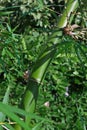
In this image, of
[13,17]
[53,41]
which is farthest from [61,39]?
[13,17]

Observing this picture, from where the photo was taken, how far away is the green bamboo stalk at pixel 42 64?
100 centimetres

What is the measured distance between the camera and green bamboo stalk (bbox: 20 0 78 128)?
100 centimetres

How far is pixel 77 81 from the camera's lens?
368 cm

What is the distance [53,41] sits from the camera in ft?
3.27

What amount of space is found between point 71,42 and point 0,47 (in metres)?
0.37

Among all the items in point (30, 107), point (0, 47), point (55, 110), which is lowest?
point (55, 110)

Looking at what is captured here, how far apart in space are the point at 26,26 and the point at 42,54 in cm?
347

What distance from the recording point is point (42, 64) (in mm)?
1009

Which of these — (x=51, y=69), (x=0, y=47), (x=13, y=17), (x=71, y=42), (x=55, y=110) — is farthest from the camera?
(x=13, y=17)

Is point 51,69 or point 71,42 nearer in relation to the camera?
point 71,42

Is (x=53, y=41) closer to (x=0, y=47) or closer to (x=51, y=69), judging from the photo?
(x=0, y=47)

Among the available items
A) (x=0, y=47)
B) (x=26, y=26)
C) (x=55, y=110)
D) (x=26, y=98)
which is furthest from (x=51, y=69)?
(x=26, y=98)

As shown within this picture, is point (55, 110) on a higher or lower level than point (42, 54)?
lower

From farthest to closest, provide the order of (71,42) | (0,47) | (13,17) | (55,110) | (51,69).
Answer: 1. (13,17)
2. (51,69)
3. (55,110)
4. (0,47)
5. (71,42)
